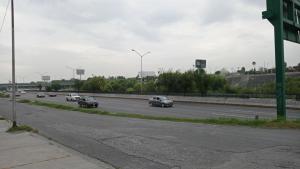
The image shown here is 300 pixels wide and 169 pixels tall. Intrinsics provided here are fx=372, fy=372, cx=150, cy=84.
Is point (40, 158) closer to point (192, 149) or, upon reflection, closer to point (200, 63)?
point (192, 149)

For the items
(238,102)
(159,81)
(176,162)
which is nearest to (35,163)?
(176,162)

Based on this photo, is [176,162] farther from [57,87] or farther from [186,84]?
[57,87]

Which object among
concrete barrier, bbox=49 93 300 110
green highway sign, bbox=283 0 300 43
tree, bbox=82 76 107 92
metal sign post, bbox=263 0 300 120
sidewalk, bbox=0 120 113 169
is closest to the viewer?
sidewalk, bbox=0 120 113 169

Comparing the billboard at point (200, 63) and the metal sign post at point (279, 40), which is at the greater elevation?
the billboard at point (200, 63)

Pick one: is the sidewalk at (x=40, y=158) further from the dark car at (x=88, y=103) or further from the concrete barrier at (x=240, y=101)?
the dark car at (x=88, y=103)

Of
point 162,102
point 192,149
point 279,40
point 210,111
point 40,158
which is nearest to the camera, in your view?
point 40,158

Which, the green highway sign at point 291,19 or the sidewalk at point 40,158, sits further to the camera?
the green highway sign at point 291,19

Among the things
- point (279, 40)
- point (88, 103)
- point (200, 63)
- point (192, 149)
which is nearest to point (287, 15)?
point (279, 40)

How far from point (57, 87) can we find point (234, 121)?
160 meters

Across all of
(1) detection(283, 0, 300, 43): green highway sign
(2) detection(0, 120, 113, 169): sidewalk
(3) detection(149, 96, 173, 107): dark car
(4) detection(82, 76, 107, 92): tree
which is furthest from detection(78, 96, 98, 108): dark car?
(4) detection(82, 76, 107, 92): tree

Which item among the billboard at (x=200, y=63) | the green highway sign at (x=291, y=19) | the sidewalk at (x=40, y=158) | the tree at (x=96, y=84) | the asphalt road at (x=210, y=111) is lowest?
the asphalt road at (x=210, y=111)

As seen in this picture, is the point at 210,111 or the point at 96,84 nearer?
the point at 210,111

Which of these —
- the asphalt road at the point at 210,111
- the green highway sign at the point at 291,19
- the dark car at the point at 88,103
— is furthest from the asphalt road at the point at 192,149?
the dark car at the point at 88,103

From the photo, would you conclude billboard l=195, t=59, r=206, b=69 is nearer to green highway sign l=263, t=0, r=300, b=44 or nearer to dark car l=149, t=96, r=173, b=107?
dark car l=149, t=96, r=173, b=107
